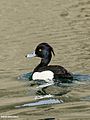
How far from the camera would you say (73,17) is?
91.6 feet

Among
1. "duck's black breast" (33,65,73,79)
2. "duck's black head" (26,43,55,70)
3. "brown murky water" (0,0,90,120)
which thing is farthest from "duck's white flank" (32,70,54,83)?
"duck's black head" (26,43,55,70)

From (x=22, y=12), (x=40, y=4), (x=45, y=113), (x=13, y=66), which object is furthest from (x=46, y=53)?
(x=40, y=4)

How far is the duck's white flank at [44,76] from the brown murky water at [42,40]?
1.12 ft

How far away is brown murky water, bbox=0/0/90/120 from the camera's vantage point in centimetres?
1350

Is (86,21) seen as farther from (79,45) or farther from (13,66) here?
(13,66)

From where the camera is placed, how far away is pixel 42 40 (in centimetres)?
2312

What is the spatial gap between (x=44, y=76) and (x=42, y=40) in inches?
236

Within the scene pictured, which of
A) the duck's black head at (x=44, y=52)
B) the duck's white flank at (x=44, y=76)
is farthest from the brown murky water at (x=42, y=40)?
the duck's black head at (x=44, y=52)

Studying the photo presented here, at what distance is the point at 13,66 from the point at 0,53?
7.69 ft

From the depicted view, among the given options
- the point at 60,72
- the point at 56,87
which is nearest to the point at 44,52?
the point at 60,72

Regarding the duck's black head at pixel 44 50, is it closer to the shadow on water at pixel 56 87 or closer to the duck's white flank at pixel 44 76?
the shadow on water at pixel 56 87

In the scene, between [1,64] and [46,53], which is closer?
[46,53]

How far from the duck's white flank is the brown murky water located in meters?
0.34

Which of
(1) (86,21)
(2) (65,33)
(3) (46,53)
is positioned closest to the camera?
(3) (46,53)
